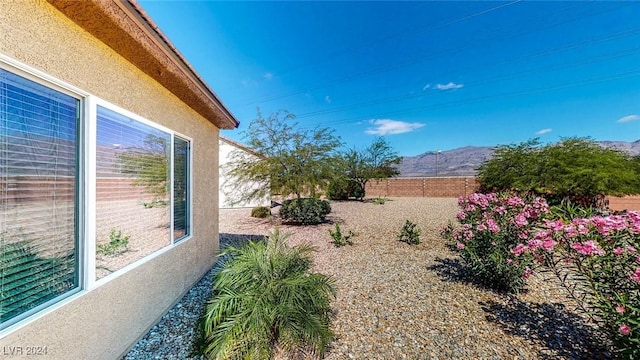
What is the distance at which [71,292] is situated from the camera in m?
2.25

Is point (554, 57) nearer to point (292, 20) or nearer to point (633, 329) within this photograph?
point (292, 20)

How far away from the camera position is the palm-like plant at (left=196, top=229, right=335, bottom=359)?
8.57 ft

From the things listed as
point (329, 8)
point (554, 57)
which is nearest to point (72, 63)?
point (329, 8)

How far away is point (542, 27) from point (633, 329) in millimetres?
20287

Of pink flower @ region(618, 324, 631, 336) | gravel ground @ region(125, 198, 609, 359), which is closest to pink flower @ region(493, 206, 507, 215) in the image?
gravel ground @ region(125, 198, 609, 359)

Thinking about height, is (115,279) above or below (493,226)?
below

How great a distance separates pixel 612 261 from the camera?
257 cm

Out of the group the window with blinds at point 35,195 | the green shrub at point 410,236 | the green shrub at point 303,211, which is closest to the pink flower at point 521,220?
the green shrub at point 410,236

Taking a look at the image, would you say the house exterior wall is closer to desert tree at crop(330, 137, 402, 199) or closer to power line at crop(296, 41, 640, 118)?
power line at crop(296, 41, 640, 118)

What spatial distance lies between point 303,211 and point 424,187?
19010 millimetres

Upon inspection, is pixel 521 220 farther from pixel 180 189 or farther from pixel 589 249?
pixel 180 189

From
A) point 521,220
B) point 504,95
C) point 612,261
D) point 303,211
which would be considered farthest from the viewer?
point 504,95

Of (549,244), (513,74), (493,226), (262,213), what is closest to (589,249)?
(549,244)

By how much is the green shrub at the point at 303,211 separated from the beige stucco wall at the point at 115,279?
6807 millimetres
